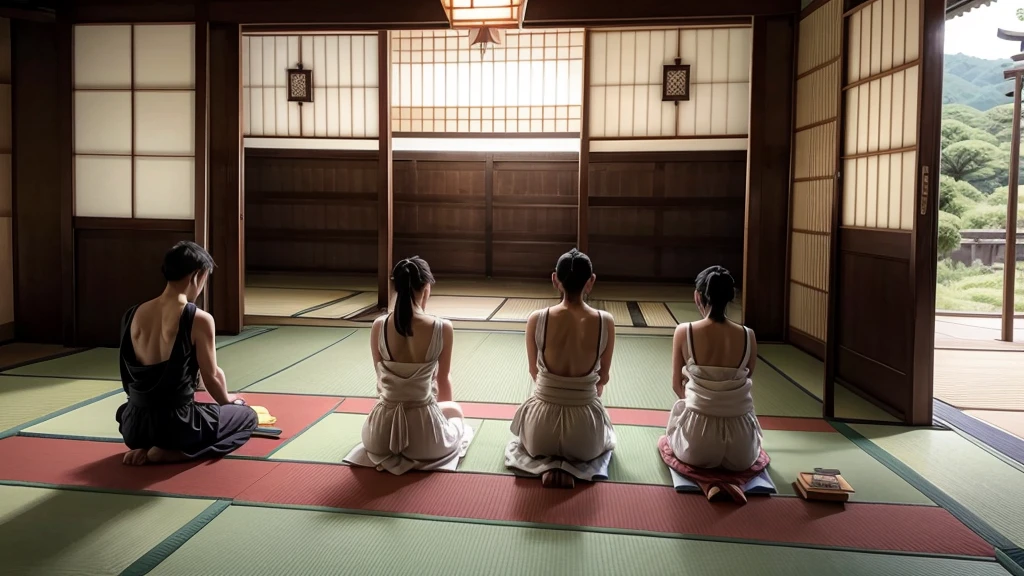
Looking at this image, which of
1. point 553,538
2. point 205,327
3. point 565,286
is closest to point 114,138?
point 205,327

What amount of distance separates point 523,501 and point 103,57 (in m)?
4.58

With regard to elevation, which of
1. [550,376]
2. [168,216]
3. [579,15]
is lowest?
[550,376]

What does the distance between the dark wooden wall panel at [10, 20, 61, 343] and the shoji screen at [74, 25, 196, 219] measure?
0.16 metres

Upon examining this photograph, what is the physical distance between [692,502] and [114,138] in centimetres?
467

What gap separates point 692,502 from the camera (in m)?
2.36

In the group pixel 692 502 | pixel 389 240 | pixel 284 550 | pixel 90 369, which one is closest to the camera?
pixel 284 550

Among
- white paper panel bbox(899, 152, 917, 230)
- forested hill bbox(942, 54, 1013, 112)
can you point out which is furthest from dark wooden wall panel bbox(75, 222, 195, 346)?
forested hill bbox(942, 54, 1013, 112)

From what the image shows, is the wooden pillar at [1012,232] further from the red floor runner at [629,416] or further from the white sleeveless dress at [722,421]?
the white sleeveless dress at [722,421]

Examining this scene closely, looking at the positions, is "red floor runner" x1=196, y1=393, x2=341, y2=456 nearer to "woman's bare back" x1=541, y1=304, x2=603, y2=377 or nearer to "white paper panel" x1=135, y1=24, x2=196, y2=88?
"woman's bare back" x1=541, y1=304, x2=603, y2=377

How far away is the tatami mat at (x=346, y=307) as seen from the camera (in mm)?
6059

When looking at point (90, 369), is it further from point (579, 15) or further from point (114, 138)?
point (579, 15)

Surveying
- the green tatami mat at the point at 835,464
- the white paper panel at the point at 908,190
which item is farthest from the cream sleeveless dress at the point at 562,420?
the white paper panel at the point at 908,190

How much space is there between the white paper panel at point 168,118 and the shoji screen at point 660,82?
11.4 ft

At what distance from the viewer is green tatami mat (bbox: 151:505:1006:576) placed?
1897 millimetres
